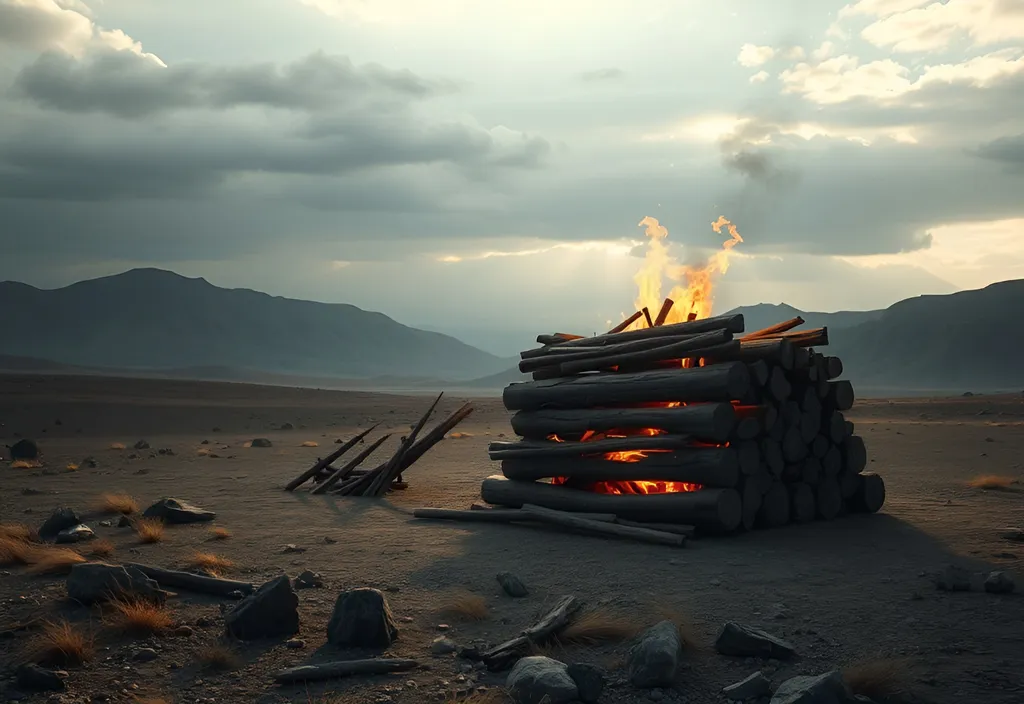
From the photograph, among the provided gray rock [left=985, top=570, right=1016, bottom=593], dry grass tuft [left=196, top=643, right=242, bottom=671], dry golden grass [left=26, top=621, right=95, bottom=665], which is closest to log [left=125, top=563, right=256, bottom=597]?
dry golden grass [left=26, top=621, right=95, bottom=665]

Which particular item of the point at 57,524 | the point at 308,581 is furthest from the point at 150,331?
the point at 308,581

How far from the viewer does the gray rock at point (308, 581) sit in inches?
336

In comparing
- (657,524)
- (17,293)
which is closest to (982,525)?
(657,524)

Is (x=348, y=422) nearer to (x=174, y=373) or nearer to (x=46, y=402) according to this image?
(x=46, y=402)

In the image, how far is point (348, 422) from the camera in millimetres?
40812

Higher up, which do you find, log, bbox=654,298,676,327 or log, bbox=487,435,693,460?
log, bbox=654,298,676,327

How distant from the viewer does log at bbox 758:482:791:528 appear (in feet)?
36.3

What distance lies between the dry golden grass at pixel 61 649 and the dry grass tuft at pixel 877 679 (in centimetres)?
547

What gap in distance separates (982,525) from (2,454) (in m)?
23.0

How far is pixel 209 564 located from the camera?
9148mm

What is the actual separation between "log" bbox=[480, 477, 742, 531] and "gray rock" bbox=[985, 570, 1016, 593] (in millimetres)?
2992

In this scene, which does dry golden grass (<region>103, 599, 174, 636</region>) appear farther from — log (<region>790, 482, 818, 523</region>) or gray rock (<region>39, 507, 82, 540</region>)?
log (<region>790, 482, 818, 523</region>)

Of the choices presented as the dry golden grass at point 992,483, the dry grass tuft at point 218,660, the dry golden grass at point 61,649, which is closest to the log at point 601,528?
the dry grass tuft at point 218,660

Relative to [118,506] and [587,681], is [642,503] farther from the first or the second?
[118,506]
